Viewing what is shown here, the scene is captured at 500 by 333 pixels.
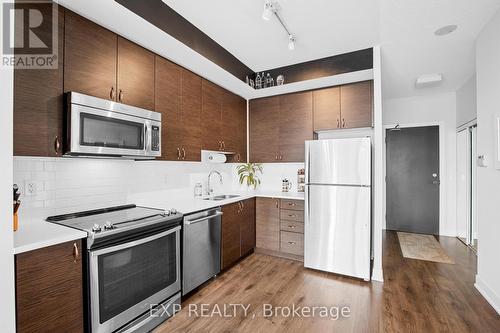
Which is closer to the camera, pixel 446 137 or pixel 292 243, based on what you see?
pixel 292 243

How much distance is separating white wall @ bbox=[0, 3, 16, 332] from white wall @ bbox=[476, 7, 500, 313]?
361 cm

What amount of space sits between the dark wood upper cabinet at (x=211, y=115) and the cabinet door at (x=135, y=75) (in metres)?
0.80

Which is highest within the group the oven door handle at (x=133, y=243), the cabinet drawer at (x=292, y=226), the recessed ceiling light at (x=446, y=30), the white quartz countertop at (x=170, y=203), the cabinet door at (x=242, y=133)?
the recessed ceiling light at (x=446, y=30)

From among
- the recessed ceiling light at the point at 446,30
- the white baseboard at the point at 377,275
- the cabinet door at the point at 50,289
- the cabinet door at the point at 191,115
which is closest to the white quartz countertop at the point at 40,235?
the cabinet door at the point at 50,289

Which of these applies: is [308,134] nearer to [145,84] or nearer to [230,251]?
[230,251]

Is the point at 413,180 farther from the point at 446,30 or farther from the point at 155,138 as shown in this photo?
the point at 155,138

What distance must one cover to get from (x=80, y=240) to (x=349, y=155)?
2718mm

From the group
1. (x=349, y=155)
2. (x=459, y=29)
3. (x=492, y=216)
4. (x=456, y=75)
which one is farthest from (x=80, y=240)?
(x=456, y=75)

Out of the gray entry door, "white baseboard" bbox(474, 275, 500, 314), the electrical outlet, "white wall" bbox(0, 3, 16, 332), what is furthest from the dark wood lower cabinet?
the gray entry door

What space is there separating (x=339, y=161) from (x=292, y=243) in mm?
1318

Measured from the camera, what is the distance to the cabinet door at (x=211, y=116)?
10.0 ft

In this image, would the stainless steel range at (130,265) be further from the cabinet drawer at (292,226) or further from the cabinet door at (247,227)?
the cabinet drawer at (292,226)

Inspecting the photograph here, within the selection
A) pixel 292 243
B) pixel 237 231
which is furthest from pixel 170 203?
pixel 292 243

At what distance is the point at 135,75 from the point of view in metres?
2.20
